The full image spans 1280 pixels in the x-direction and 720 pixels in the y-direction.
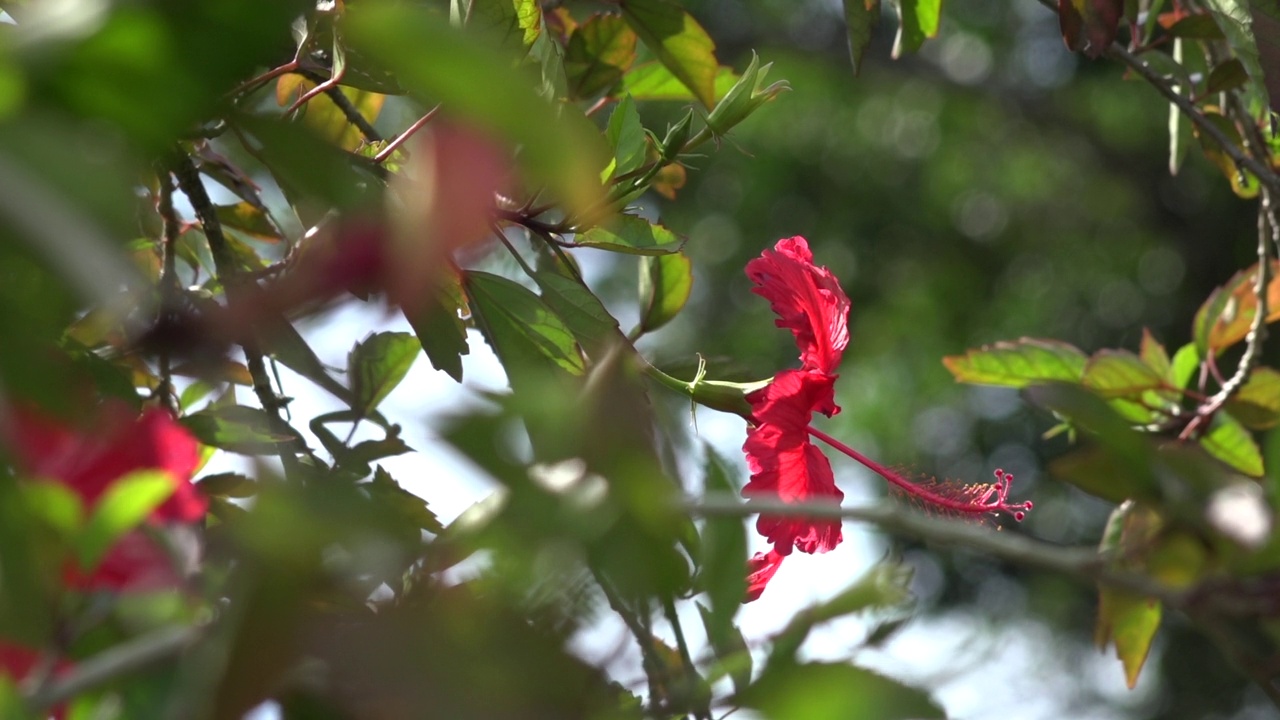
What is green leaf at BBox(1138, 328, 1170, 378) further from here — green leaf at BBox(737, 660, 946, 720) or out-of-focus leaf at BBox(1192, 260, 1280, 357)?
green leaf at BBox(737, 660, 946, 720)

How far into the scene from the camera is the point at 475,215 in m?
0.22

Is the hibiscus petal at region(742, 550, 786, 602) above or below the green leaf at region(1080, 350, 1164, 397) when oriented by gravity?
above

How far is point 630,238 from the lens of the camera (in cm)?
59

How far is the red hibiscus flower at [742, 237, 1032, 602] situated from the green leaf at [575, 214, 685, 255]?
0.07 metres

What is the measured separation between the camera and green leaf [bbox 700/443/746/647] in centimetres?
27

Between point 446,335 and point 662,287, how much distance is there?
7.4 inches

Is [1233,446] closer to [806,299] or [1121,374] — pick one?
[1121,374]

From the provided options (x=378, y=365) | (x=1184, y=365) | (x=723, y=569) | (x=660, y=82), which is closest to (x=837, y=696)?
(x=723, y=569)

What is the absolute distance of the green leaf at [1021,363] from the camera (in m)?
0.89

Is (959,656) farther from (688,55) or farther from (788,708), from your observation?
(688,55)

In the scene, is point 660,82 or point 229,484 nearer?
point 229,484

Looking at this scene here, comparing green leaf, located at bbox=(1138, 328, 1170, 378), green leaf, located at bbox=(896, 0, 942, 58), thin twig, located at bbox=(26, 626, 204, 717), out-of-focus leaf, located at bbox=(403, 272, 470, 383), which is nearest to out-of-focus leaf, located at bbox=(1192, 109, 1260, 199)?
green leaf, located at bbox=(1138, 328, 1170, 378)

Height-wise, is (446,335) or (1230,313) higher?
(446,335)

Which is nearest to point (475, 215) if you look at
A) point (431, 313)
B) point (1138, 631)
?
point (431, 313)
